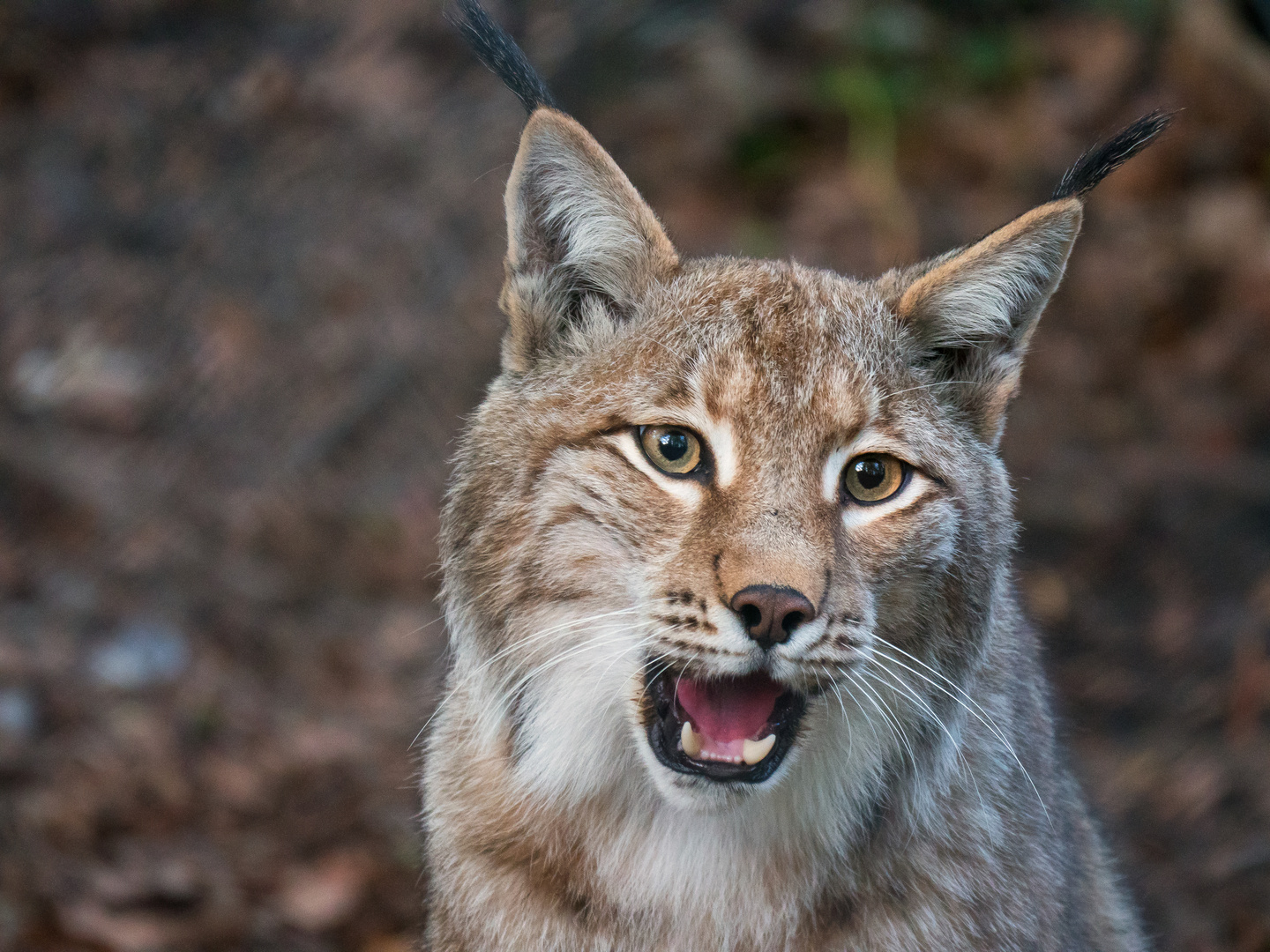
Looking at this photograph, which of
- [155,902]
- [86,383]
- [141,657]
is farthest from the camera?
[86,383]

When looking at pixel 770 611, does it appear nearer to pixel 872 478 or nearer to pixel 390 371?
pixel 872 478

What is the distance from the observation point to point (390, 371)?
720cm

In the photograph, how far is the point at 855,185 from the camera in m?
8.78

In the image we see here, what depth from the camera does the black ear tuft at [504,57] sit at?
3.13m

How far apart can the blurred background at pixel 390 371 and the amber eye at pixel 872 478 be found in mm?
1644

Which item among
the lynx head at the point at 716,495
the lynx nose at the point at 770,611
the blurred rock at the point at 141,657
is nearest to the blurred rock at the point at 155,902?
the blurred rock at the point at 141,657

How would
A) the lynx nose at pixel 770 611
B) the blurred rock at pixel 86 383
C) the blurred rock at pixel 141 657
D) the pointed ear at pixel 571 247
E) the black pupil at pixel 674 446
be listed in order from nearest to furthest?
1. the lynx nose at pixel 770 611
2. the black pupil at pixel 674 446
3. the pointed ear at pixel 571 247
4. the blurred rock at pixel 141 657
5. the blurred rock at pixel 86 383

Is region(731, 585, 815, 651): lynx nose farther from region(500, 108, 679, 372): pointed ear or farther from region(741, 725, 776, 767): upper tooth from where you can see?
region(500, 108, 679, 372): pointed ear

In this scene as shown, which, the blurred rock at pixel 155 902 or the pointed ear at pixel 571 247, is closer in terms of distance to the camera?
the pointed ear at pixel 571 247

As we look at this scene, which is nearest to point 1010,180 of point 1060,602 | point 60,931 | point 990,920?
point 1060,602

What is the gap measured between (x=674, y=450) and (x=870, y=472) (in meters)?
0.49

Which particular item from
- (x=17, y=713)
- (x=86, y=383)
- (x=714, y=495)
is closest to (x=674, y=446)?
(x=714, y=495)

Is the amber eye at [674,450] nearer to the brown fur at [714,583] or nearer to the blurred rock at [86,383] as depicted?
the brown fur at [714,583]

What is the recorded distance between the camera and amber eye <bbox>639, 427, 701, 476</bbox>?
304cm
